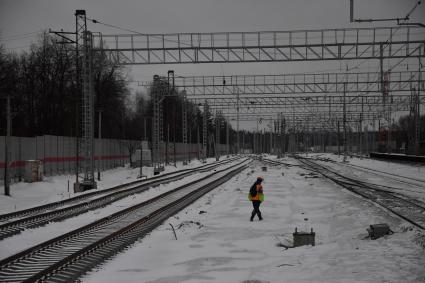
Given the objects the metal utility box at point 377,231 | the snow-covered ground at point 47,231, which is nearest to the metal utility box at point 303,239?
the metal utility box at point 377,231

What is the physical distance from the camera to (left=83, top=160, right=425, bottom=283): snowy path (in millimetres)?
9039

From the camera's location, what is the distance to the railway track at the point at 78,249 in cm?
927

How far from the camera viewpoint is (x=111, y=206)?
20281mm

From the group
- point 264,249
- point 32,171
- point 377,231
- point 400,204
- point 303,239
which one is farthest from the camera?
point 32,171

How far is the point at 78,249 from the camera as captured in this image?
1142 cm

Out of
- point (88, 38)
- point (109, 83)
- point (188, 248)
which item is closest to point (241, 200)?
point (188, 248)

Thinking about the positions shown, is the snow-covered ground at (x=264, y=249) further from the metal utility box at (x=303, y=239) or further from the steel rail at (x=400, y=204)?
the steel rail at (x=400, y=204)

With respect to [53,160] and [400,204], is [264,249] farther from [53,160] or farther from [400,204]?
[53,160]

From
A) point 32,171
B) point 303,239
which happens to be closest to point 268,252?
point 303,239

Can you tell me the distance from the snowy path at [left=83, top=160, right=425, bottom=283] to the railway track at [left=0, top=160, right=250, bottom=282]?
0.42 m

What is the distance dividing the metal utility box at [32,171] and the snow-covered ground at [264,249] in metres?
11.2

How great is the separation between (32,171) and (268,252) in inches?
913

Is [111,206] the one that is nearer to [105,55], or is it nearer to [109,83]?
Result: [105,55]

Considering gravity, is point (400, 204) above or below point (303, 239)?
below
